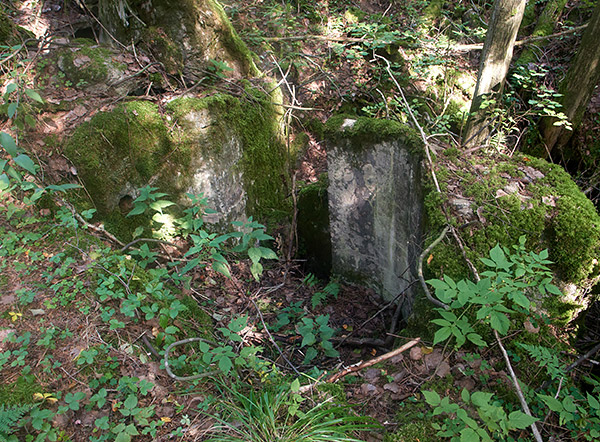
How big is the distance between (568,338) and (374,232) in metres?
2.00

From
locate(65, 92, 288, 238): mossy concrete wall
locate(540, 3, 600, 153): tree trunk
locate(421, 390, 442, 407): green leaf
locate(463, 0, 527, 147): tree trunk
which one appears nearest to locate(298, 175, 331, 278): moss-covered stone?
locate(65, 92, 288, 238): mossy concrete wall

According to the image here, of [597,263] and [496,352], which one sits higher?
[597,263]

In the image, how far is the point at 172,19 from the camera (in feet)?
13.1

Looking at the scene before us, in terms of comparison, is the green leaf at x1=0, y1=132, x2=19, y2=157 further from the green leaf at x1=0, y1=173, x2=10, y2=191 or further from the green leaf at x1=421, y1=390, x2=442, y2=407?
the green leaf at x1=421, y1=390, x2=442, y2=407

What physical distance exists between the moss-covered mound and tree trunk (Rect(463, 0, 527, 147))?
183 cm

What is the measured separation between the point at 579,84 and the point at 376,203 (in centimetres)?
339

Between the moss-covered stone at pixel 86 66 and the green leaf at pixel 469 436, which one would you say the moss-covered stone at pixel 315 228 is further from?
the green leaf at pixel 469 436

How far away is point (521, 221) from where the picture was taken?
8.85 ft

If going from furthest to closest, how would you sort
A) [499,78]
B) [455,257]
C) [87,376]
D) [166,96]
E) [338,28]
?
[338,28] → [499,78] → [166,96] → [455,257] → [87,376]

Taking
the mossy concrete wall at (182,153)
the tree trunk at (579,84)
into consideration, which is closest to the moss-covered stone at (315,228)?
the mossy concrete wall at (182,153)

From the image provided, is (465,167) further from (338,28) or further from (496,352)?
(338,28)

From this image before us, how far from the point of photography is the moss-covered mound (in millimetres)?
2641

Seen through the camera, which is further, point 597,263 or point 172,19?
point 172,19

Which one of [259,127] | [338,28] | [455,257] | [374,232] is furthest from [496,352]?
[338,28]
